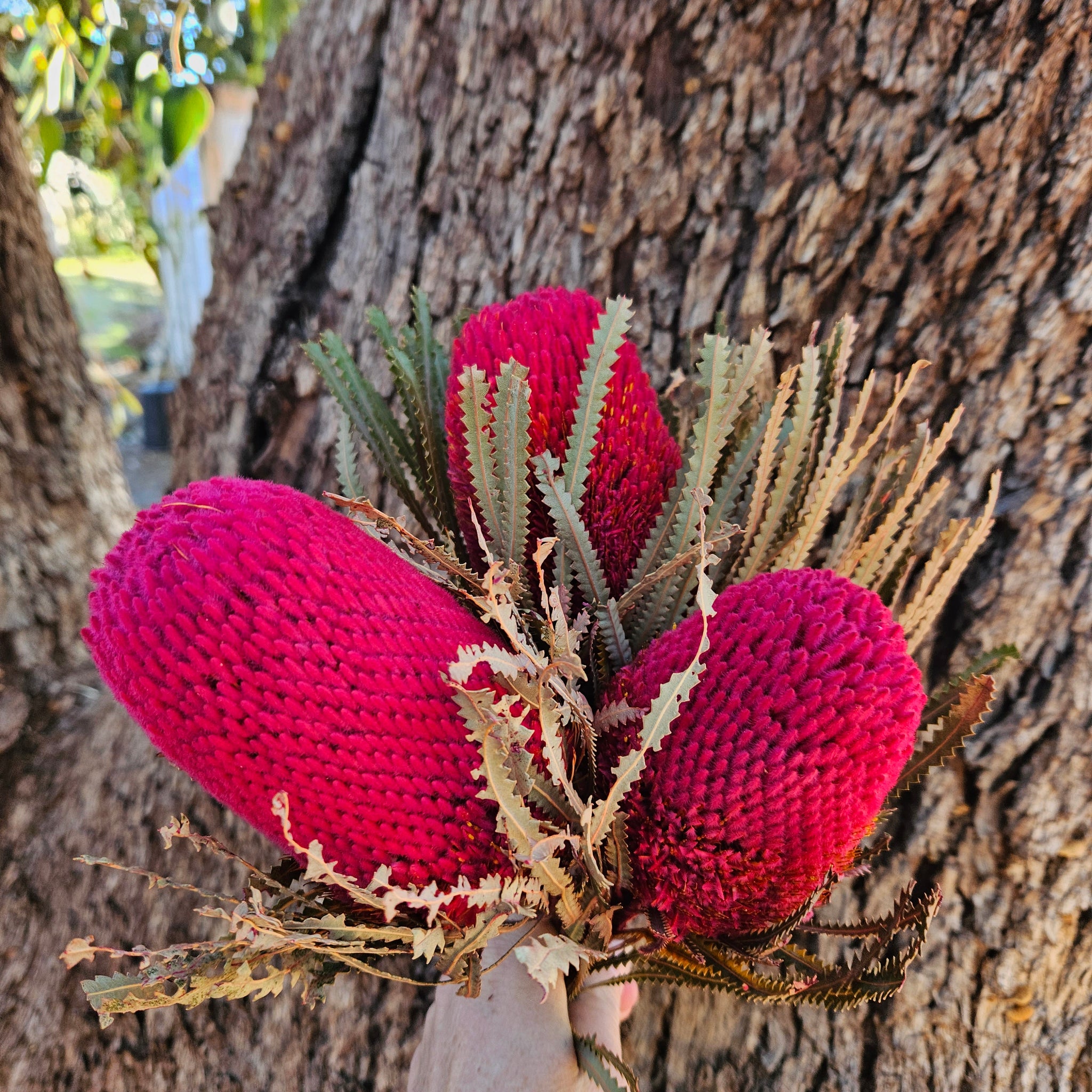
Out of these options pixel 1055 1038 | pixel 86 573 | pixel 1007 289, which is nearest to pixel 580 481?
pixel 1007 289

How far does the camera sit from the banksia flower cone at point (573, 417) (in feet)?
1.44

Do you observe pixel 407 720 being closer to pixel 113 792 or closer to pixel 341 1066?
pixel 341 1066

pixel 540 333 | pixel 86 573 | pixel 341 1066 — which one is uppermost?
pixel 540 333

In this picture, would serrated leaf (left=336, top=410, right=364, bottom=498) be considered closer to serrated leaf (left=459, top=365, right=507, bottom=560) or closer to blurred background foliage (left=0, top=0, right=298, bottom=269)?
serrated leaf (left=459, top=365, right=507, bottom=560)

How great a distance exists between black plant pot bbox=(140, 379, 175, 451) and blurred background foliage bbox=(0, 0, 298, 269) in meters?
2.15

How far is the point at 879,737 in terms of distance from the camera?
363 mm

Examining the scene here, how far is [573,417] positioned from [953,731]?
26cm

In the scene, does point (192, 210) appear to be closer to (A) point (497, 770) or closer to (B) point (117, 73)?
(B) point (117, 73)

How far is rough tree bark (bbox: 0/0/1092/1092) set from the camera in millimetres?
594

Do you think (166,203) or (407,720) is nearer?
(407,720)

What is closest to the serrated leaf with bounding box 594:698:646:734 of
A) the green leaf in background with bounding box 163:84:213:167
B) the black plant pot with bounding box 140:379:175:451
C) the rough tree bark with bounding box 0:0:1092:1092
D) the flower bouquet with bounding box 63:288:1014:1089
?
the flower bouquet with bounding box 63:288:1014:1089

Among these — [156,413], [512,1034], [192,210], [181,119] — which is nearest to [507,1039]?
[512,1034]

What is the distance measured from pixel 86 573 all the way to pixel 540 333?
765 millimetres

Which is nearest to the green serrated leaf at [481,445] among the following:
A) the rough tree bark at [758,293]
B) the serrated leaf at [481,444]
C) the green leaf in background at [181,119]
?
the serrated leaf at [481,444]
